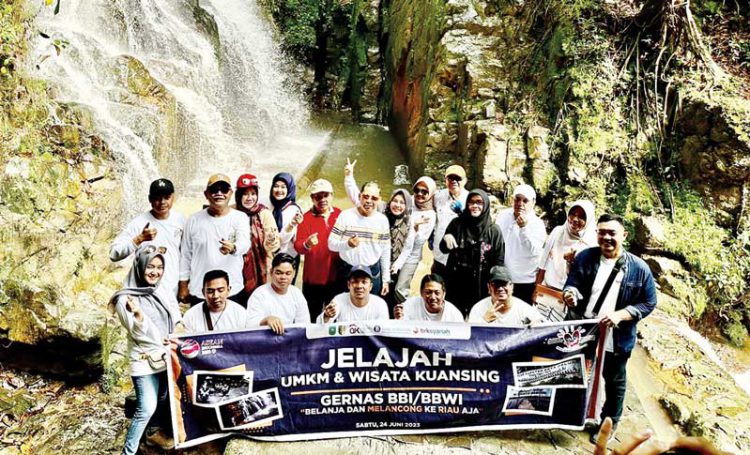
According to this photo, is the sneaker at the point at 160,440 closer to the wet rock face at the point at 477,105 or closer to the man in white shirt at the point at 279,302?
the man in white shirt at the point at 279,302

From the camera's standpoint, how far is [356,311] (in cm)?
376

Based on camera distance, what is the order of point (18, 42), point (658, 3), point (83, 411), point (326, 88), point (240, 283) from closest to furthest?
1. point (240, 283)
2. point (83, 411)
3. point (18, 42)
4. point (658, 3)
5. point (326, 88)

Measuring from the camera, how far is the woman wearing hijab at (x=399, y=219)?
470 cm

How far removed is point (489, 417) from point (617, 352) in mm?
1049

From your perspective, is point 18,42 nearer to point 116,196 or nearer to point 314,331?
point 116,196

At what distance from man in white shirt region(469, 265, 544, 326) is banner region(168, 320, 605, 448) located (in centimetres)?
9

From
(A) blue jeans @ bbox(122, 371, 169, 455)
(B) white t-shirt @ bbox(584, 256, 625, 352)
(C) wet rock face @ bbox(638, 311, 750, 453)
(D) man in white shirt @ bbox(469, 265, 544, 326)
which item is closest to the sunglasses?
(A) blue jeans @ bbox(122, 371, 169, 455)

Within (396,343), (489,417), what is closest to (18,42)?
(396,343)

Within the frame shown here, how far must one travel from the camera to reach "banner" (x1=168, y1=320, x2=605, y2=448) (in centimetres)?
352

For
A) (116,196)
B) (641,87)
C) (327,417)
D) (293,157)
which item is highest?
(641,87)

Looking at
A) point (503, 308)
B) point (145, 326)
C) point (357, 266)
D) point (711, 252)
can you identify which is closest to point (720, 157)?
point (711, 252)

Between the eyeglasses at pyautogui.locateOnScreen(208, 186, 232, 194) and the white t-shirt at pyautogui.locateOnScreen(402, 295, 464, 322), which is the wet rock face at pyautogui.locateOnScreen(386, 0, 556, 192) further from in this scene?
the eyeglasses at pyautogui.locateOnScreen(208, 186, 232, 194)

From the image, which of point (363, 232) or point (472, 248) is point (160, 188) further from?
point (472, 248)

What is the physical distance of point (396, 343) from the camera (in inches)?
142
